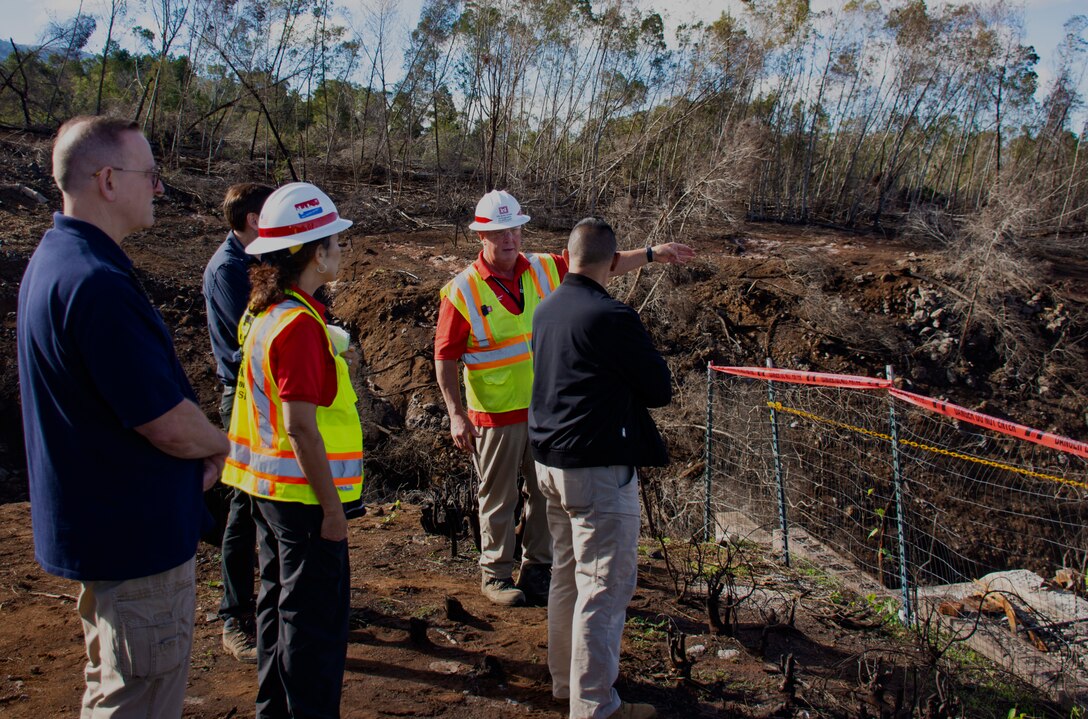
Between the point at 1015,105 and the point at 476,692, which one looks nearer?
the point at 476,692

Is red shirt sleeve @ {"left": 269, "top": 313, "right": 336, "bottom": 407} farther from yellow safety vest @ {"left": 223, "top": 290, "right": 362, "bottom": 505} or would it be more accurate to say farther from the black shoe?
the black shoe

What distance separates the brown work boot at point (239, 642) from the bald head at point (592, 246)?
2133mm

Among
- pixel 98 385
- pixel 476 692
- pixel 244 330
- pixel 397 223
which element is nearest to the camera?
pixel 98 385

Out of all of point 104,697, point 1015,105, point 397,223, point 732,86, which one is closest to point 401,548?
point 104,697

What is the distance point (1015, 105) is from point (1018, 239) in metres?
13.4

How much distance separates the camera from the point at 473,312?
4.20m

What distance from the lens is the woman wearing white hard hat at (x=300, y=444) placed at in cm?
247

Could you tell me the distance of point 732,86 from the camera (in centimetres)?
2384

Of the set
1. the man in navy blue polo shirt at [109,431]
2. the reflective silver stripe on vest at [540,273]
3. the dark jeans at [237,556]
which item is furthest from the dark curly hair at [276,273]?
the reflective silver stripe on vest at [540,273]

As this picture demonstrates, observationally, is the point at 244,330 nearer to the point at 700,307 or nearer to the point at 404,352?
the point at 404,352

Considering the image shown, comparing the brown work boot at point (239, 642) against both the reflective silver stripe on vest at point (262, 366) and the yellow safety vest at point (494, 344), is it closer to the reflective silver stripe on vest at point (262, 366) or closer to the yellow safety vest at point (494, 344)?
the reflective silver stripe on vest at point (262, 366)

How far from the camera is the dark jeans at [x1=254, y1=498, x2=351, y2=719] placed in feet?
8.27

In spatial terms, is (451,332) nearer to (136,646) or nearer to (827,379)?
(827,379)

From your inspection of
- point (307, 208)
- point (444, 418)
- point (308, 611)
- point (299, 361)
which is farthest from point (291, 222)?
point (444, 418)
